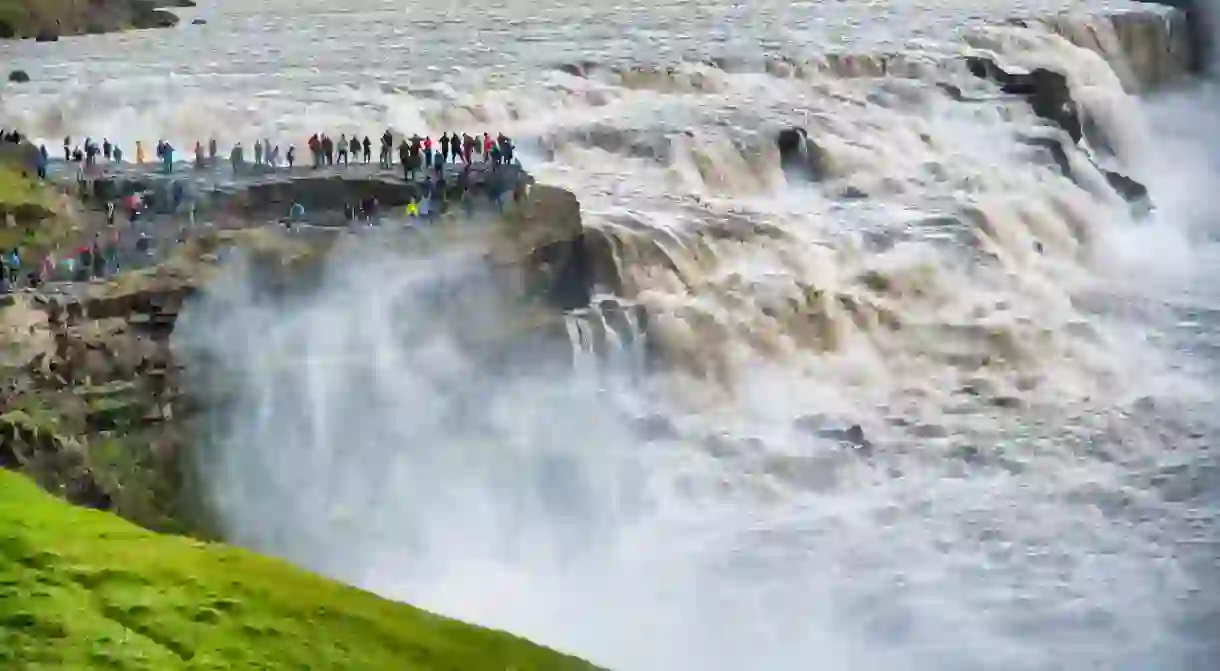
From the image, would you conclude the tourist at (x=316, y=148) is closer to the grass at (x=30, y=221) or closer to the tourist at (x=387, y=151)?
the tourist at (x=387, y=151)

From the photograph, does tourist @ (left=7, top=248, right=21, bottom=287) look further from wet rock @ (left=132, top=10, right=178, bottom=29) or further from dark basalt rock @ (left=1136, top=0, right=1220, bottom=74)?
dark basalt rock @ (left=1136, top=0, right=1220, bottom=74)

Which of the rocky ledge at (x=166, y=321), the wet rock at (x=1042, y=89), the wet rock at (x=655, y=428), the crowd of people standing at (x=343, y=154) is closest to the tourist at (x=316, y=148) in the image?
the crowd of people standing at (x=343, y=154)

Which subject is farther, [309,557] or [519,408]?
[519,408]

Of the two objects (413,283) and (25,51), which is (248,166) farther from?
(25,51)

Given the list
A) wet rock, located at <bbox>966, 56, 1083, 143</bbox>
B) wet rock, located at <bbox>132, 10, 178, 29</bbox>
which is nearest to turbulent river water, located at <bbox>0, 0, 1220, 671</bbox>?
wet rock, located at <bbox>966, 56, 1083, 143</bbox>

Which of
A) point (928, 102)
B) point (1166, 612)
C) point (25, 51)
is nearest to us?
point (1166, 612)

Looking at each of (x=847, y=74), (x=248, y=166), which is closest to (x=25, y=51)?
(x=248, y=166)

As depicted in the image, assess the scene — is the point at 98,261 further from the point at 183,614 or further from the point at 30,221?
the point at 183,614
